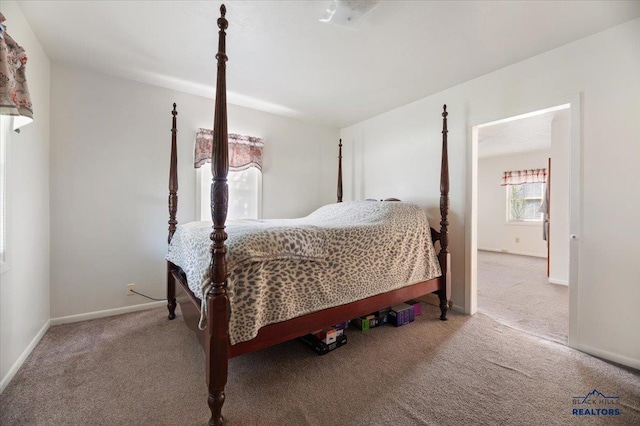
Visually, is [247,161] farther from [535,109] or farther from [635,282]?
[635,282]

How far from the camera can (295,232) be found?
1.66m

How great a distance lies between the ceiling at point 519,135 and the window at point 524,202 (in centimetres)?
86

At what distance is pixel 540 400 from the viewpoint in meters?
Result: 1.50

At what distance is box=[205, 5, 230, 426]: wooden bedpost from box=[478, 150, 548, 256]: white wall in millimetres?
6880

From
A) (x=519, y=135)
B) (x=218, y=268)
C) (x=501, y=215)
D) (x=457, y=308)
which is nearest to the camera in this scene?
(x=218, y=268)

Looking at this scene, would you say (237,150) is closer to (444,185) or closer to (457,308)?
(444,185)

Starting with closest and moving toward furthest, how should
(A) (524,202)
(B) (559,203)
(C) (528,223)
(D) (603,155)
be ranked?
(D) (603,155)
(B) (559,203)
(C) (528,223)
(A) (524,202)

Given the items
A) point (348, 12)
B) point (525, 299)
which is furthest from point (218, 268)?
point (525, 299)

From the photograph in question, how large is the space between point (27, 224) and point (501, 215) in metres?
8.03

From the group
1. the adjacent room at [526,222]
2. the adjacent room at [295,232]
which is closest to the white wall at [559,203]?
the adjacent room at [526,222]

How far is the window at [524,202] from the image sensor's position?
5.98m

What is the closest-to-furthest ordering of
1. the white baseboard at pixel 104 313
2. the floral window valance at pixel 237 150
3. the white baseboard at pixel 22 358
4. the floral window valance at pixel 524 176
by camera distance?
the white baseboard at pixel 22 358 < the white baseboard at pixel 104 313 < the floral window valance at pixel 237 150 < the floral window valance at pixel 524 176

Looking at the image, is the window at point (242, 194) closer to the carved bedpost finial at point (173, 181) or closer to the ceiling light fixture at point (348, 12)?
the carved bedpost finial at point (173, 181)

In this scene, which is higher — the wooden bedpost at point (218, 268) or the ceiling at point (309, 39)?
the ceiling at point (309, 39)
